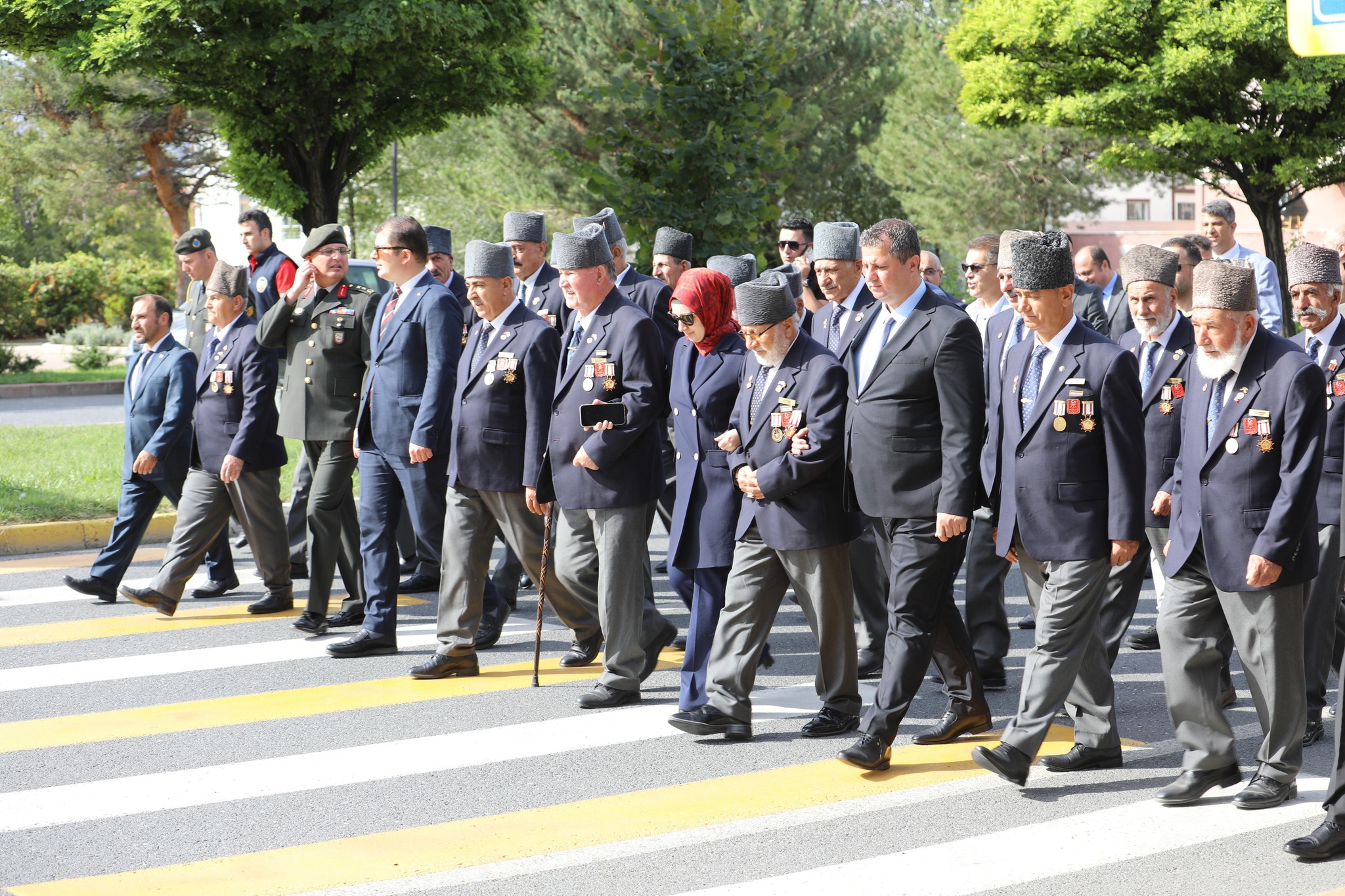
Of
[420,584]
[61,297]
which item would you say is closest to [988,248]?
[420,584]

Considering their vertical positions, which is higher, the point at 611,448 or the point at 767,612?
the point at 611,448

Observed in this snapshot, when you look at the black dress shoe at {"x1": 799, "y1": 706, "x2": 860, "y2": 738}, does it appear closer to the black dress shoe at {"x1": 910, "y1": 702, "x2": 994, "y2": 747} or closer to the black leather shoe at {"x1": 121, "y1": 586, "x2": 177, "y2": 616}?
the black dress shoe at {"x1": 910, "y1": 702, "x2": 994, "y2": 747}

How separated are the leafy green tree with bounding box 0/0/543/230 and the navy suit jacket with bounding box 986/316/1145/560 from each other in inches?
560

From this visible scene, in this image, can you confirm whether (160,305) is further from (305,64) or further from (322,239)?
(305,64)

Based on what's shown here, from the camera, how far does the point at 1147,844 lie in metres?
4.94

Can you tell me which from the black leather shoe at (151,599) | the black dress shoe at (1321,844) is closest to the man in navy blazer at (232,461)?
the black leather shoe at (151,599)

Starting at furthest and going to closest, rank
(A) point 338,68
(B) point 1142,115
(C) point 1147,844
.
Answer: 1. (B) point 1142,115
2. (A) point 338,68
3. (C) point 1147,844

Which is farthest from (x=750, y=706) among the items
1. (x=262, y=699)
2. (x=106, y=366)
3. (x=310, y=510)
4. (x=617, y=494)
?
(x=106, y=366)

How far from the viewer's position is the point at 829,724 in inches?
248

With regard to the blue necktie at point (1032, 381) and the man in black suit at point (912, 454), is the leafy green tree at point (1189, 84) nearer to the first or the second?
the man in black suit at point (912, 454)

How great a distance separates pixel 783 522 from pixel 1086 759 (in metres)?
1.52

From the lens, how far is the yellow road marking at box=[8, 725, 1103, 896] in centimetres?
468

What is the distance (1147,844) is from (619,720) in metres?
2.48

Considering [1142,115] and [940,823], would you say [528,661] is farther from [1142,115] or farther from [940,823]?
[1142,115]
